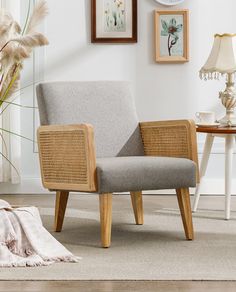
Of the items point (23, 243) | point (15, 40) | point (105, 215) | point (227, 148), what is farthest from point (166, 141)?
point (15, 40)

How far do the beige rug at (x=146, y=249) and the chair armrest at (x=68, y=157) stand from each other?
28 centimetres

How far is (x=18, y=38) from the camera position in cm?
240

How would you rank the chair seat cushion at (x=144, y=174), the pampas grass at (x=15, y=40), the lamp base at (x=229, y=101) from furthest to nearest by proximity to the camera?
the lamp base at (x=229, y=101) < the chair seat cushion at (x=144, y=174) < the pampas grass at (x=15, y=40)

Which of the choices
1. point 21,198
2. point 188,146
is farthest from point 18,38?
point 21,198

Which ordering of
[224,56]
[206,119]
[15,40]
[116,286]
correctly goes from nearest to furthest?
1. [15,40]
2. [116,286]
3. [224,56]
4. [206,119]

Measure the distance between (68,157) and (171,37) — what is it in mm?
1969

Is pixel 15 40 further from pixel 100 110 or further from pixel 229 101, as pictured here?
pixel 229 101

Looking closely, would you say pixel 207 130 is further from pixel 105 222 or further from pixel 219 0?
pixel 219 0

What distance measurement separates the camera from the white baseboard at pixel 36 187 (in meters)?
5.29

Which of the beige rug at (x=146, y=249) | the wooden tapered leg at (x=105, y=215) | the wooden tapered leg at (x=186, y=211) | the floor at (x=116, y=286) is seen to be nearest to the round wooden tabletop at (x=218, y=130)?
the beige rug at (x=146, y=249)

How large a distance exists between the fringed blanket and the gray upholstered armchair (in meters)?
0.35

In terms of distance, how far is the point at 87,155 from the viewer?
338 centimetres

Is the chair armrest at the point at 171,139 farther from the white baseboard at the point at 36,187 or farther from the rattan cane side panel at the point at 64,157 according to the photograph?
the white baseboard at the point at 36,187

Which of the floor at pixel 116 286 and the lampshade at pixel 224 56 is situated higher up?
the lampshade at pixel 224 56
